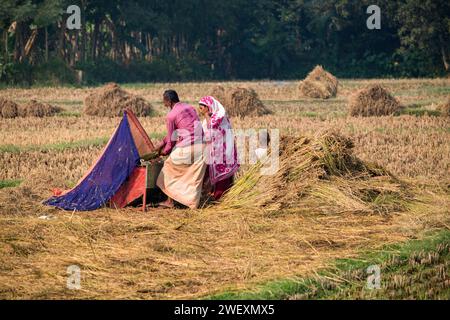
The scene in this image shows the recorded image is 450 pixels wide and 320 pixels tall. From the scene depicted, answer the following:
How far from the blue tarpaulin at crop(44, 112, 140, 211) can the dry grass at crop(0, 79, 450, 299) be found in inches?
8.8

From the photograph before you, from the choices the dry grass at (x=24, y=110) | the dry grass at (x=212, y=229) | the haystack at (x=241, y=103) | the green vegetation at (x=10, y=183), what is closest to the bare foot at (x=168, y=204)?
the dry grass at (x=212, y=229)

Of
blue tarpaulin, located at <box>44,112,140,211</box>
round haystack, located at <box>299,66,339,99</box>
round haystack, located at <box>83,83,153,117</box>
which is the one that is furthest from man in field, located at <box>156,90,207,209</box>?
round haystack, located at <box>299,66,339,99</box>

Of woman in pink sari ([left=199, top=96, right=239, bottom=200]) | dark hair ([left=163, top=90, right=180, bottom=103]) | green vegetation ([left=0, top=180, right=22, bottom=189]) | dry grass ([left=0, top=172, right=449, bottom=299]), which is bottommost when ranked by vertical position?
dry grass ([left=0, top=172, right=449, bottom=299])

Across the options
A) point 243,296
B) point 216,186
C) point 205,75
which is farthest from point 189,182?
point 205,75

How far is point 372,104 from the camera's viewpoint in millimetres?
21328

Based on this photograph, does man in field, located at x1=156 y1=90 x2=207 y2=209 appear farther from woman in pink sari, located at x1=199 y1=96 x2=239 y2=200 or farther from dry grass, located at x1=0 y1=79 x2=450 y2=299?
dry grass, located at x1=0 y1=79 x2=450 y2=299

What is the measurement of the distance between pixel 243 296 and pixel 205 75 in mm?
38960

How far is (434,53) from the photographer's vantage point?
41125 millimetres

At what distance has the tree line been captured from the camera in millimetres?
37125

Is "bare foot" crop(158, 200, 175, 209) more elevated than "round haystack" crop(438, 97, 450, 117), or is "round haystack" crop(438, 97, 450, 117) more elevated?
"round haystack" crop(438, 97, 450, 117)

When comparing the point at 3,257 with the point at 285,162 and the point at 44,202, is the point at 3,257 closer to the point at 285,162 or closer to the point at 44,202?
the point at 44,202

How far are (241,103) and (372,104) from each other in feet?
9.10

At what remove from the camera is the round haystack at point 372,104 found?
21.2 m

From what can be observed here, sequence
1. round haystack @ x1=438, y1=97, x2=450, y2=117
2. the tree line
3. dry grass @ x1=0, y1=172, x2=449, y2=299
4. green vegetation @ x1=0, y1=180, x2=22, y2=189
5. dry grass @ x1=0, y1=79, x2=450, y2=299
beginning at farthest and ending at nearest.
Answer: the tree line
round haystack @ x1=438, y1=97, x2=450, y2=117
green vegetation @ x1=0, y1=180, x2=22, y2=189
dry grass @ x1=0, y1=79, x2=450, y2=299
dry grass @ x1=0, y1=172, x2=449, y2=299
